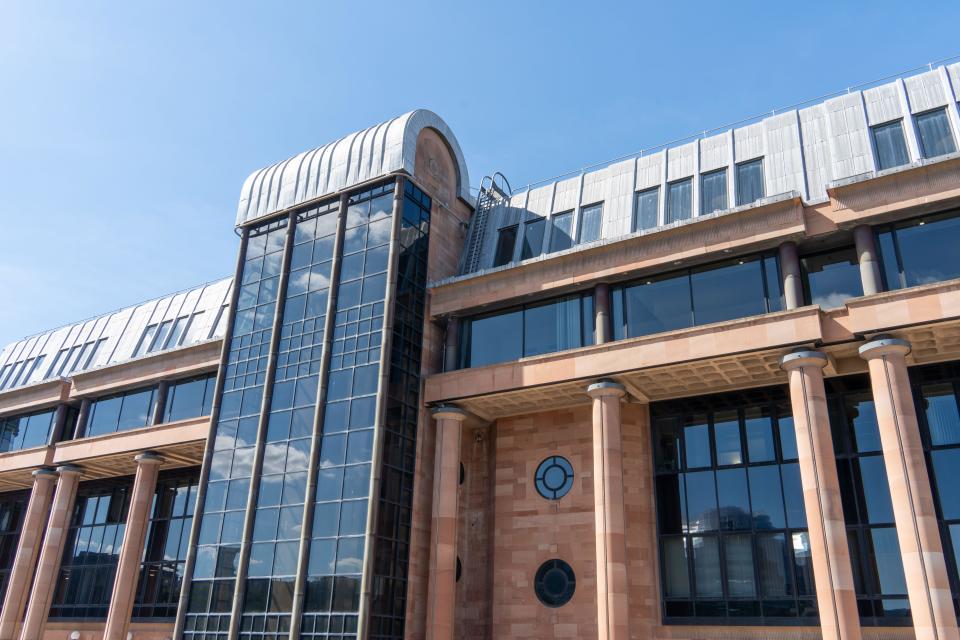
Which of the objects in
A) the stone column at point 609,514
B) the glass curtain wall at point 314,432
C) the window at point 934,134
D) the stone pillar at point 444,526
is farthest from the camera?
the stone pillar at point 444,526

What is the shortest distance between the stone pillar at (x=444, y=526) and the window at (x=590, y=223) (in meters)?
9.40

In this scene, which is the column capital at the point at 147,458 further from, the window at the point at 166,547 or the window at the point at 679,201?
the window at the point at 679,201

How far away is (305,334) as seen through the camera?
1410 inches

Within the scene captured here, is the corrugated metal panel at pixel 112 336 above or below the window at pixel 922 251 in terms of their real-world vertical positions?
above

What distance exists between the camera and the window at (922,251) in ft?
87.4

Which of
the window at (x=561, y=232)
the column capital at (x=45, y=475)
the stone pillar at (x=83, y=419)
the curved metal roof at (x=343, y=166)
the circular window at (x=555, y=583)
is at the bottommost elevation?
the circular window at (x=555, y=583)

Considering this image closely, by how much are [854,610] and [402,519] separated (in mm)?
16483

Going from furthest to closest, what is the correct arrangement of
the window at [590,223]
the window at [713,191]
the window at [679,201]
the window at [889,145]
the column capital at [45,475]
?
the column capital at [45,475], the window at [590,223], the window at [679,201], the window at [713,191], the window at [889,145]

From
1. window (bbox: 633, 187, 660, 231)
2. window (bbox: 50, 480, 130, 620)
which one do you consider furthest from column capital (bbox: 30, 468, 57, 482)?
window (bbox: 633, 187, 660, 231)

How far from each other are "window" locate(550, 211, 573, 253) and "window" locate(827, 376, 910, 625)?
40.5 feet

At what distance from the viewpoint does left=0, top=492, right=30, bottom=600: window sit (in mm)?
52750

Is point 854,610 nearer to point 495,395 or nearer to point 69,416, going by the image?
point 495,395

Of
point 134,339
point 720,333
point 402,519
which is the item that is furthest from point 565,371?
point 134,339

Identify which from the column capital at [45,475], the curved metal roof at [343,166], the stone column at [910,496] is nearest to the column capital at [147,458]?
the column capital at [45,475]
